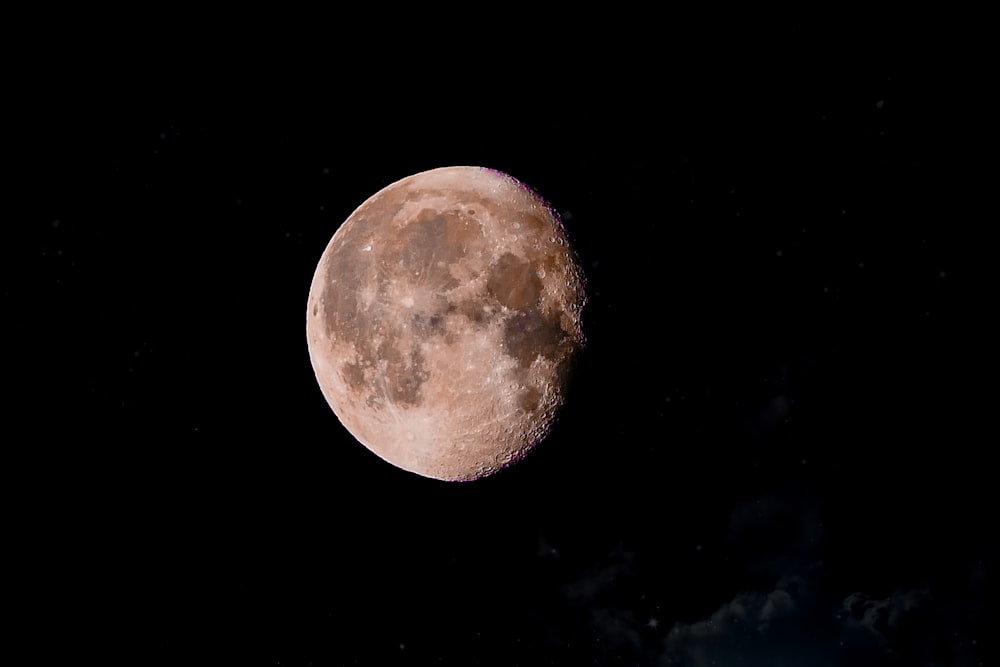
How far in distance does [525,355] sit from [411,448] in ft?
4.12

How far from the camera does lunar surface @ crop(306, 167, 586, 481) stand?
450cm

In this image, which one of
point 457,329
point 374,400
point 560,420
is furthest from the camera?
point 560,420

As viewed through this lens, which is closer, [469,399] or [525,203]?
[469,399]

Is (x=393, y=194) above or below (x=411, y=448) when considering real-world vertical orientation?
above

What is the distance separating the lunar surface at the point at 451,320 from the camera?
450 cm

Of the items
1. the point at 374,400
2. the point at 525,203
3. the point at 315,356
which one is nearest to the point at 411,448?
the point at 374,400

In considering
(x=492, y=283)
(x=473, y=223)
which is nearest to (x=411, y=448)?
(x=492, y=283)

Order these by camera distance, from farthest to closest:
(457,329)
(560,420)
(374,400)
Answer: (560,420) < (374,400) < (457,329)

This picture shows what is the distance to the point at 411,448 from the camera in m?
5.00

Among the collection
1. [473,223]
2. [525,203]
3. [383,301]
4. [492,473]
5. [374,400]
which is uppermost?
[525,203]

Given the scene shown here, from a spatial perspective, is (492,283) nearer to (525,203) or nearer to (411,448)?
(525,203)

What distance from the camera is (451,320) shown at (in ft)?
14.6

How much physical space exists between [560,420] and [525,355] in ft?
3.07

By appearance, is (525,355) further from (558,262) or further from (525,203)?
(525,203)
